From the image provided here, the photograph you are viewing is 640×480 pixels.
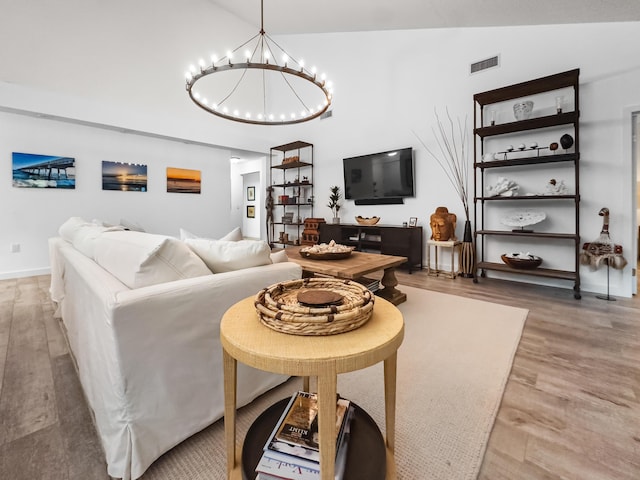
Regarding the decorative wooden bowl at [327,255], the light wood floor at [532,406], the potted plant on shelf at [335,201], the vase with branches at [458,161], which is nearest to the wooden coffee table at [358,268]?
the decorative wooden bowl at [327,255]

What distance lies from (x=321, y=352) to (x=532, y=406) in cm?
131

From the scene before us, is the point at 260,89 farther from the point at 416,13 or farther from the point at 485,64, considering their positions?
the point at 485,64

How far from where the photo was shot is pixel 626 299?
283cm

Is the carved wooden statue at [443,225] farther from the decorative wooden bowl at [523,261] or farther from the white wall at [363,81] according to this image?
the decorative wooden bowl at [523,261]

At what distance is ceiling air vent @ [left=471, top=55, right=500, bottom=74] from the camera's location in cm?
366

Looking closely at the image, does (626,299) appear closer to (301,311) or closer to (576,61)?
(576,61)

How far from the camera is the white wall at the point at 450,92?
2.94 meters

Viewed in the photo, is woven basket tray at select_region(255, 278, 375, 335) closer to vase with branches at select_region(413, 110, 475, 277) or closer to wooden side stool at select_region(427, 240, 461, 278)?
wooden side stool at select_region(427, 240, 461, 278)

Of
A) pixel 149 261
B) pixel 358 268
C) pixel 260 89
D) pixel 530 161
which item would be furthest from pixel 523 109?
pixel 260 89

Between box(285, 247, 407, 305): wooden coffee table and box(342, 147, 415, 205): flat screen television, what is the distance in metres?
2.06

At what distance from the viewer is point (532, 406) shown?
134cm

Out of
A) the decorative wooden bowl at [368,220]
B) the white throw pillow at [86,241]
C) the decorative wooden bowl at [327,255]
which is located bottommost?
the decorative wooden bowl at [327,255]

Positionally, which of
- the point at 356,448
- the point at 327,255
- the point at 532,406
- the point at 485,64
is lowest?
the point at 532,406

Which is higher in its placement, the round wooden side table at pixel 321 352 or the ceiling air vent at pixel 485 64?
the ceiling air vent at pixel 485 64
